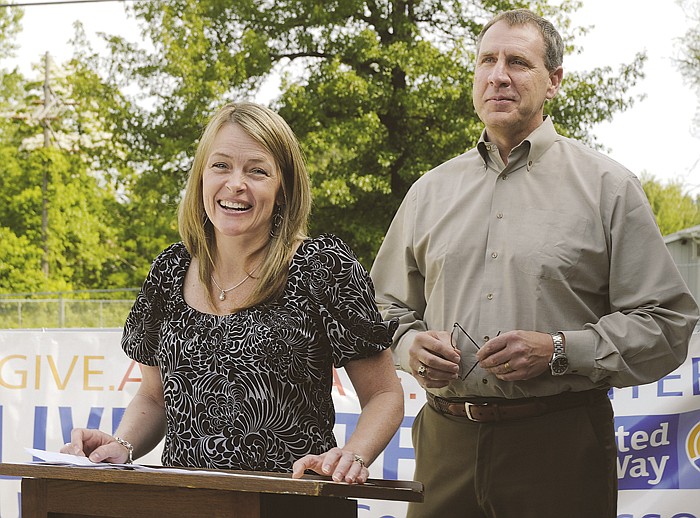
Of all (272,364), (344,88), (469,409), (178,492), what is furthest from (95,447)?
(344,88)

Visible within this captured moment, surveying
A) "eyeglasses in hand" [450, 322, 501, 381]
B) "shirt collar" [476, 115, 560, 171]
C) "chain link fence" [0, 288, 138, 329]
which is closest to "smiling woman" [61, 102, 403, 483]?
"eyeglasses in hand" [450, 322, 501, 381]

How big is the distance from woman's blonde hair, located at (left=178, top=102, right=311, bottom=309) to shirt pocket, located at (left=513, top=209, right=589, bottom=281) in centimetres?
64

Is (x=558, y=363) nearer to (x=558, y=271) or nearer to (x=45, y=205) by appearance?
(x=558, y=271)

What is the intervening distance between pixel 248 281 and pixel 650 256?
1059mm

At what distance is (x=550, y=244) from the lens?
255 centimetres

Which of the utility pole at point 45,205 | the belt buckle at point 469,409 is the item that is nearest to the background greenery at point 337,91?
the utility pole at point 45,205

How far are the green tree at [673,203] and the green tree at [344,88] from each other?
2.24 metres

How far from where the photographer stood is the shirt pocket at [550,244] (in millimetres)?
2520

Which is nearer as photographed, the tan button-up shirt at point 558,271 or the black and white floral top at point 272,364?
the black and white floral top at point 272,364

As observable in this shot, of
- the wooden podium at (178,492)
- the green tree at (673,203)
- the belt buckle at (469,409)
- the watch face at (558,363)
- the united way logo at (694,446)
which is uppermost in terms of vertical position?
the green tree at (673,203)

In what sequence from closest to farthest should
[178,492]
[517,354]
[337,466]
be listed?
[178,492] → [337,466] → [517,354]

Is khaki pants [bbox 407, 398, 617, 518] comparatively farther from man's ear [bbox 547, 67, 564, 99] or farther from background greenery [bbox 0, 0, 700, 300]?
background greenery [bbox 0, 0, 700, 300]

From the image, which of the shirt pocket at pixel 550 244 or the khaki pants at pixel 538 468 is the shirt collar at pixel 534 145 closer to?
the shirt pocket at pixel 550 244

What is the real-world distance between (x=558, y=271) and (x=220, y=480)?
4.14 ft
